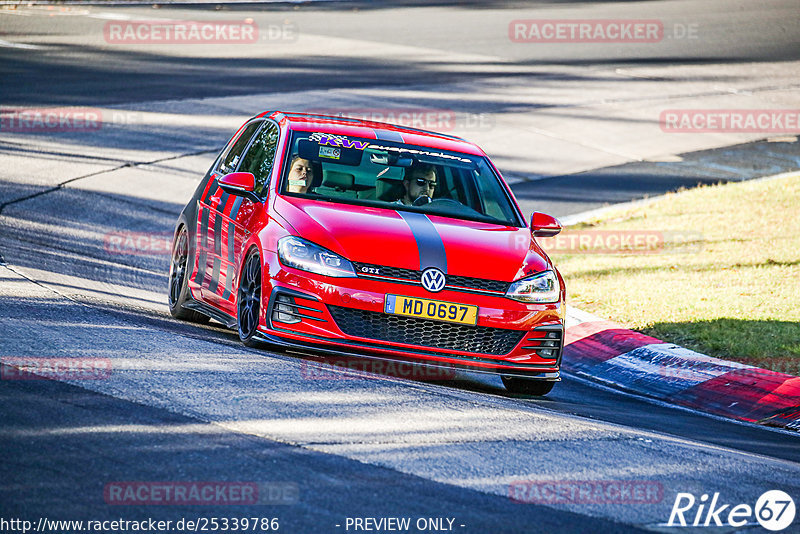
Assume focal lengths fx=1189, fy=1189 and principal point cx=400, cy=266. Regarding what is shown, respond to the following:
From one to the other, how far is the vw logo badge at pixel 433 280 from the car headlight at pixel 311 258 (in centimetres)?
47

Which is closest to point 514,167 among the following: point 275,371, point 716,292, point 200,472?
point 716,292

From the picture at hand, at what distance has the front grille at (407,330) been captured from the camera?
777 cm

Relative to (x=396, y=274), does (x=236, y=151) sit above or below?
above

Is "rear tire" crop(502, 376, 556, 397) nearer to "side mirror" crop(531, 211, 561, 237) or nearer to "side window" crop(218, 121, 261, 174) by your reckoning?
"side mirror" crop(531, 211, 561, 237)

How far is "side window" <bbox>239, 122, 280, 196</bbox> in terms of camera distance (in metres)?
8.92

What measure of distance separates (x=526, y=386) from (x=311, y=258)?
187cm

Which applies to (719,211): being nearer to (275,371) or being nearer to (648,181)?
(648,181)

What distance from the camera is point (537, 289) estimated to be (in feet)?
26.8

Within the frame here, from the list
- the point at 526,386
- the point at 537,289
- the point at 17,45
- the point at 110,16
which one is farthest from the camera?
the point at 110,16

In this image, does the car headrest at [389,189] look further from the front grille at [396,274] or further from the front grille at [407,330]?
the front grille at [407,330]

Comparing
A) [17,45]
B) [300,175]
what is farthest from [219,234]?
[17,45]

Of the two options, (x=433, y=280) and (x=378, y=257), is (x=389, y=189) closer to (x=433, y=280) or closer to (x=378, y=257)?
(x=378, y=257)

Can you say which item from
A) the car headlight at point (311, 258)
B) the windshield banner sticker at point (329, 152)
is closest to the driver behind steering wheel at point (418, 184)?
the windshield banner sticker at point (329, 152)

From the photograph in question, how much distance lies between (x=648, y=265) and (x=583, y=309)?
2164 mm
